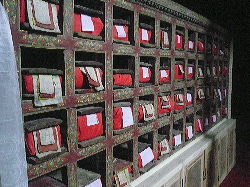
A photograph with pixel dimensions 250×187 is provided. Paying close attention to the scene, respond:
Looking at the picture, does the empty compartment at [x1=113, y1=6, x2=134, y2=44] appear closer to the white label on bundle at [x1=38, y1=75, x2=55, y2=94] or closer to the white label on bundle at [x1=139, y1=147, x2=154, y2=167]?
the white label on bundle at [x1=38, y1=75, x2=55, y2=94]

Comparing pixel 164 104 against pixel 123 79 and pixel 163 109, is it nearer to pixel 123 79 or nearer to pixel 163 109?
pixel 163 109

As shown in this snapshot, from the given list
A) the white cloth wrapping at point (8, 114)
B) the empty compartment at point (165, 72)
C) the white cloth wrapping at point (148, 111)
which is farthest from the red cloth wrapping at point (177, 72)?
the white cloth wrapping at point (8, 114)

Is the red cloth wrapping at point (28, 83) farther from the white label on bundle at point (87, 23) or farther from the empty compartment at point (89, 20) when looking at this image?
the white label on bundle at point (87, 23)

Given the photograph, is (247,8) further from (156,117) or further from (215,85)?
(156,117)

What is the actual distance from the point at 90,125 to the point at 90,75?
0.54 meters

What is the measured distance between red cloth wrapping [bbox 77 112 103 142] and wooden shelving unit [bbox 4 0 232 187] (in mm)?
65

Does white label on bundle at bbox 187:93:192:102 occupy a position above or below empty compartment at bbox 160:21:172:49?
below

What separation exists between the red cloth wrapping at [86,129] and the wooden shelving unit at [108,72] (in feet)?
0.21

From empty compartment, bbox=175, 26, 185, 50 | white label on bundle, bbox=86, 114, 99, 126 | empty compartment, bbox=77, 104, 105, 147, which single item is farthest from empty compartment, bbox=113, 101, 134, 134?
empty compartment, bbox=175, 26, 185, 50

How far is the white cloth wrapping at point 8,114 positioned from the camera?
1430 mm

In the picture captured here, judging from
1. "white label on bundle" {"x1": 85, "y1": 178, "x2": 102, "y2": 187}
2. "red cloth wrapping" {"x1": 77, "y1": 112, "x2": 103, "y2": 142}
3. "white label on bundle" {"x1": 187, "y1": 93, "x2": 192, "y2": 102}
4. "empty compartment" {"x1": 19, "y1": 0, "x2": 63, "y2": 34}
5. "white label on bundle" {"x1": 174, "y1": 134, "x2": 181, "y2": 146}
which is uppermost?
"empty compartment" {"x1": 19, "y1": 0, "x2": 63, "y2": 34}

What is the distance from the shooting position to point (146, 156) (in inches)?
142

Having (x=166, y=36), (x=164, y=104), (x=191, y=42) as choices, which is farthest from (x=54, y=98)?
(x=191, y=42)

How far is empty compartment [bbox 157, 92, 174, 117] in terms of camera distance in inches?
154
